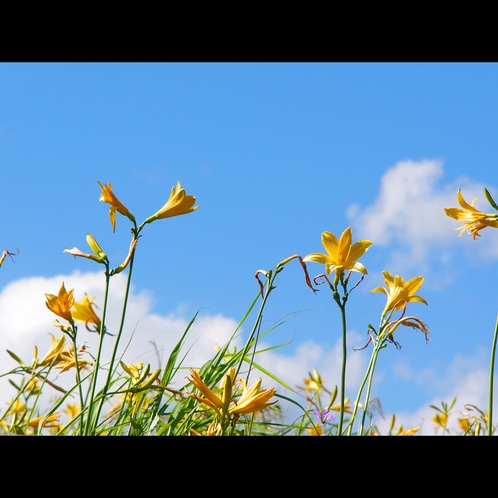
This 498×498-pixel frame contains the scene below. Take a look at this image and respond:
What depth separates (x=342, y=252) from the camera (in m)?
1.67

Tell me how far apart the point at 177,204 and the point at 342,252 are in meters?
0.56

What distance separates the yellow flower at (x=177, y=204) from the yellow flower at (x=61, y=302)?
47cm

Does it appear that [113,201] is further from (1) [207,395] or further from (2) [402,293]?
(2) [402,293]

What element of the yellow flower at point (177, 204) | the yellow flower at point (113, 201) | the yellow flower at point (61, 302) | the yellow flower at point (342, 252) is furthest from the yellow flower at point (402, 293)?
the yellow flower at point (61, 302)

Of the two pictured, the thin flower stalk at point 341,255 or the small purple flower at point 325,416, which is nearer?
the thin flower stalk at point 341,255

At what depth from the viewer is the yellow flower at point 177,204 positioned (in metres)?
1.78

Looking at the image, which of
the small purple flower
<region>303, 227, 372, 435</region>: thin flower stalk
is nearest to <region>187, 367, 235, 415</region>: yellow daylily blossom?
<region>303, 227, 372, 435</region>: thin flower stalk

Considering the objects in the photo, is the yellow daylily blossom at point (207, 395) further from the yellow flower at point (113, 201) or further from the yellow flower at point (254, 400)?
the yellow flower at point (113, 201)

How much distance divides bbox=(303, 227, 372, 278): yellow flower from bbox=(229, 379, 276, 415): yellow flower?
1.44 ft
